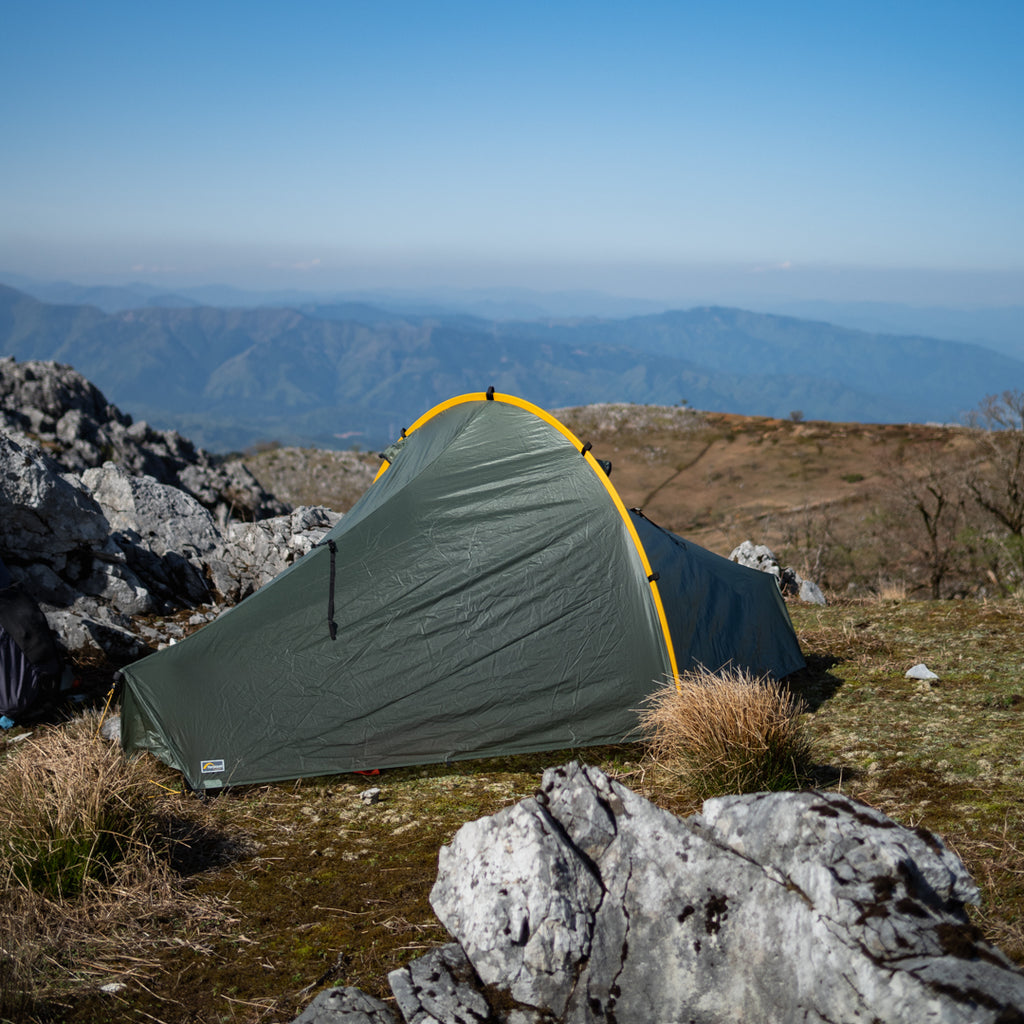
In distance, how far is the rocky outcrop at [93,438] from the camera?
23953mm

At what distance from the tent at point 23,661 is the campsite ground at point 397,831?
2446 mm

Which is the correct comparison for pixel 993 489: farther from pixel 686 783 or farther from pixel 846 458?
pixel 846 458

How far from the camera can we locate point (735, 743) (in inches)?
239

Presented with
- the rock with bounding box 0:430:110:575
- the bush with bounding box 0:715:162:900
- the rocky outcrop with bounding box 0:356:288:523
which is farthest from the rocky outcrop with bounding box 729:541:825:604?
the rocky outcrop with bounding box 0:356:288:523

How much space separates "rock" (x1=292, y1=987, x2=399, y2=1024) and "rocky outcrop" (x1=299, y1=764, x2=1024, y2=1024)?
0.02 m

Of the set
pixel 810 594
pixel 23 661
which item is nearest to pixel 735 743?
pixel 23 661

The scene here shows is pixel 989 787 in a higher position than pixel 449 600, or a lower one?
lower

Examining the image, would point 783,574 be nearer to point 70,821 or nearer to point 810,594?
point 810,594

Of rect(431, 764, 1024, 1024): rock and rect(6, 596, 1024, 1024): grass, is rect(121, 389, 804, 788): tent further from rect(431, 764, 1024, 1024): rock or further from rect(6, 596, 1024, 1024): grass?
rect(431, 764, 1024, 1024): rock

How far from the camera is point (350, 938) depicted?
15.7 ft

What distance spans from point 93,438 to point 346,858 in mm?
24572

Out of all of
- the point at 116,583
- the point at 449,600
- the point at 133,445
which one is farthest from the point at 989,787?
the point at 133,445

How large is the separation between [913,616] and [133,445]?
24.3 metres

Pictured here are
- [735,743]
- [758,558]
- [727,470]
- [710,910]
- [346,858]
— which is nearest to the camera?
[710,910]
